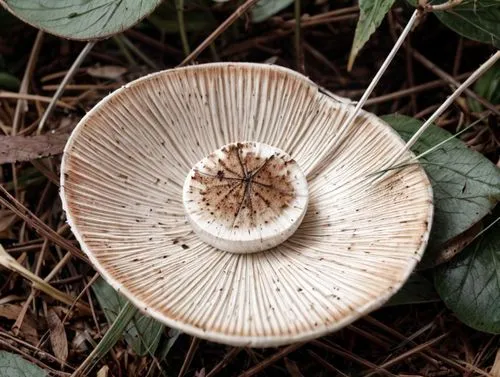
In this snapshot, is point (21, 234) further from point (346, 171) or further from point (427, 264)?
point (427, 264)

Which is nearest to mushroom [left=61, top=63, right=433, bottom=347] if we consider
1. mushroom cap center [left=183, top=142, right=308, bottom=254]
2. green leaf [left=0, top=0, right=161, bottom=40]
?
mushroom cap center [left=183, top=142, right=308, bottom=254]

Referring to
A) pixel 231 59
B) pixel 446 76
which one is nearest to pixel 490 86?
pixel 446 76

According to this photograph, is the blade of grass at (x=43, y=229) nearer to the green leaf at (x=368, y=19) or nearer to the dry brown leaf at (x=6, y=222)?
the dry brown leaf at (x=6, y=222)

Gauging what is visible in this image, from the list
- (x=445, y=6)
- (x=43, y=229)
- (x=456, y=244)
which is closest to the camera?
(x=445, y=6)

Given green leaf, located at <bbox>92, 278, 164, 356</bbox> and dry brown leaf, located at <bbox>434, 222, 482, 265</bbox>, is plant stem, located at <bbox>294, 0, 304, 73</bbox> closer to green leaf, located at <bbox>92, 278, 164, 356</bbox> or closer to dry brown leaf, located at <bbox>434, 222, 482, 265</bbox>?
dry brown leaf, located at <bbox>434, 222, 482, 265</bbox>

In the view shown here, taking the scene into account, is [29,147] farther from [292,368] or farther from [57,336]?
[292,368]

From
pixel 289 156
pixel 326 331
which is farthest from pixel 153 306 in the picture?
pixel 289 156
